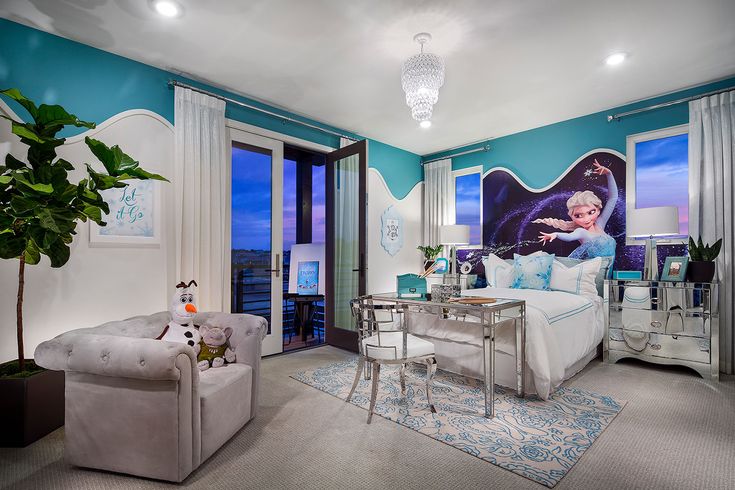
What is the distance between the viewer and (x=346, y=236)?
4.47 m

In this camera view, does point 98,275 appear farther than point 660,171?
No

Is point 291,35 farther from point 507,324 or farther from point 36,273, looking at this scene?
point 507,324

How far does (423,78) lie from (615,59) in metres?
1.72

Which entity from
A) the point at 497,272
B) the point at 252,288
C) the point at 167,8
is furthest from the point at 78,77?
the point at 497,272

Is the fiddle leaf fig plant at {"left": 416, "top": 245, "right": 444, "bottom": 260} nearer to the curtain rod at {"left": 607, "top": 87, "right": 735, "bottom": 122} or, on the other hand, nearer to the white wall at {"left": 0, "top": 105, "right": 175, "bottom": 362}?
the curtain rod at {"left": 607, "top": 87, "right": 735, "bottom": 122}

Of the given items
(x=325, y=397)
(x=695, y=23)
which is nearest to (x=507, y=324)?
(x=325, y=397)

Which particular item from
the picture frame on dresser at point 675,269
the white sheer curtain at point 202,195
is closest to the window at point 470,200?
the picture frame on dresser at point 675,269

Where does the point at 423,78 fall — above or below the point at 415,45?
below

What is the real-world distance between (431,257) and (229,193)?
301 centimetres

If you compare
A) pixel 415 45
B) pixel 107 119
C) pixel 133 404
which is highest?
pixel 415 45

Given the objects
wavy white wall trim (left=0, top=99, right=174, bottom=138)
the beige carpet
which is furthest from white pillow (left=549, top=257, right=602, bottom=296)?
wavy white wall trim (left=0, top=99, right=174, bottom=138)

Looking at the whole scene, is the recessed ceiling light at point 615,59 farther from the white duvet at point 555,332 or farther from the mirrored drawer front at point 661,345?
the mirrored drawer front at point 661,345

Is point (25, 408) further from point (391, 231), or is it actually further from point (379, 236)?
point (391, 231)

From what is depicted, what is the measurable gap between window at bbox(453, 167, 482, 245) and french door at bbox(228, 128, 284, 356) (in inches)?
107
